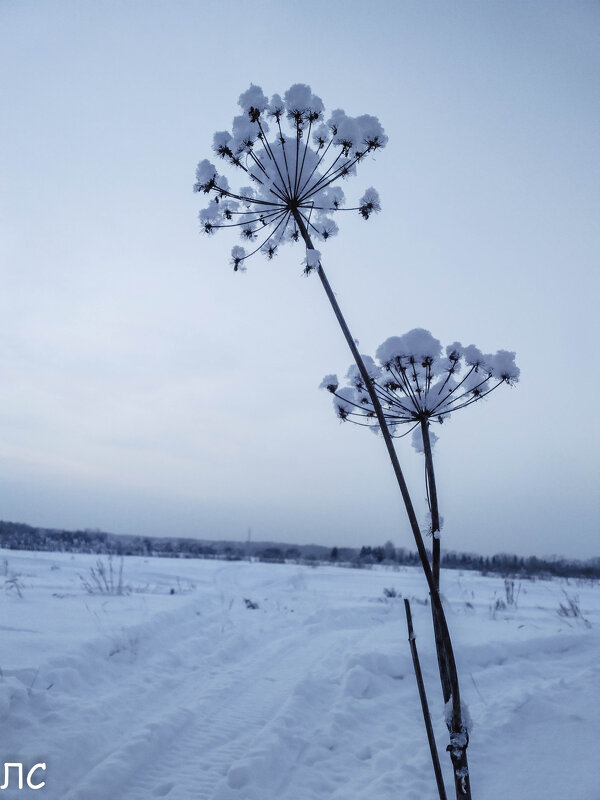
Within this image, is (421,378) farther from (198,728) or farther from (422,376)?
(198,728)

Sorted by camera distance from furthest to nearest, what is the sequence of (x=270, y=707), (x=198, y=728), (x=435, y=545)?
(x=270, y=707)
(x=198, y=728)
(x=435, y=545)

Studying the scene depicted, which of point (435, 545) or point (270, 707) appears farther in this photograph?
point (270, 707)

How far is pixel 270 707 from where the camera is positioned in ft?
16.9

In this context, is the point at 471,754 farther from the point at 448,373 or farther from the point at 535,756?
the point at 448,373

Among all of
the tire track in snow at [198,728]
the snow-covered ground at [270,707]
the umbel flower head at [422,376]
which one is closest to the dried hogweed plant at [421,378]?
the umbel flower head at [422,376]

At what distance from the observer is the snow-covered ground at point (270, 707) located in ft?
11.9

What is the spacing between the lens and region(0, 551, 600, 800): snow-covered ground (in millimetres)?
3637

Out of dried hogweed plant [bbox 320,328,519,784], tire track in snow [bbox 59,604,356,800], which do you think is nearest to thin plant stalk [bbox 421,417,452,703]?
dried hogweed plant [bbox 320,328,519,784]

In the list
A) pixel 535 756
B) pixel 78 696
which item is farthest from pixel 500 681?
pixel 78 696

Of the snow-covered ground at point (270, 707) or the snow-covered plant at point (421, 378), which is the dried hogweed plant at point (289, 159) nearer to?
the snow-covered plant at point (421, 378)

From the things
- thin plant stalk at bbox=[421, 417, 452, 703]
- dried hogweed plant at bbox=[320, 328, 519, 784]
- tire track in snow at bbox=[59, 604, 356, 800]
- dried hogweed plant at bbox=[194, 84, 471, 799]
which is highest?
dried hogweed plant at bbox=[194, 84, 471, 799]

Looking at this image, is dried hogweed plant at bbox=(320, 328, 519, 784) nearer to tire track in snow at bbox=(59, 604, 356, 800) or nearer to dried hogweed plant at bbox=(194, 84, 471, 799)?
dried hogweed plant at bbox=(194, 84, 471, 799)

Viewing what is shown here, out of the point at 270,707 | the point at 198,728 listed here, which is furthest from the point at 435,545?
the point at 270,707

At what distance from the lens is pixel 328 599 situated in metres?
14.4
